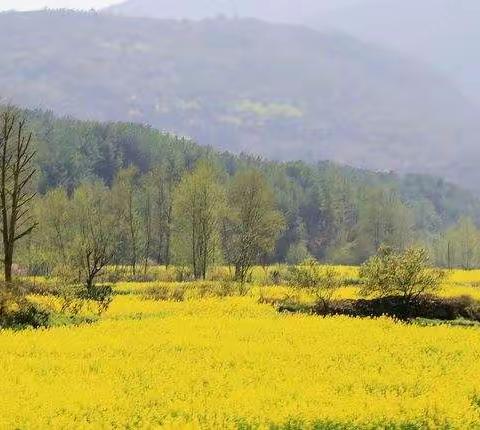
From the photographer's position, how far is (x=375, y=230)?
13762cm

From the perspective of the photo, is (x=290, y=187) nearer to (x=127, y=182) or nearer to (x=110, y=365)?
(x=127, y=182)

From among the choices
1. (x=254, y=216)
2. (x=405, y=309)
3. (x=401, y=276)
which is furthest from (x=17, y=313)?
(x=254, y=216)

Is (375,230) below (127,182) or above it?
below

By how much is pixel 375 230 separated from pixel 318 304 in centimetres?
9941

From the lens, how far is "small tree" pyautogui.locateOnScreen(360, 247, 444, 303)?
39281 millimetres

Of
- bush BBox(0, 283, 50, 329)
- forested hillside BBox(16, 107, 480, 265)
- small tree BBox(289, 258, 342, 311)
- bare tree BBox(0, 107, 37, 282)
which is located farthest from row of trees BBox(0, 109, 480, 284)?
small tree BBox(289, 258, 342, 311)

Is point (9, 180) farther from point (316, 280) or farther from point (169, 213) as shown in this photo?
point (169, 213)

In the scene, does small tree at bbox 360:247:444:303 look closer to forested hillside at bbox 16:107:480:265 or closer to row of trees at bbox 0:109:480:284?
row of trees at bbox 0:109:480:284

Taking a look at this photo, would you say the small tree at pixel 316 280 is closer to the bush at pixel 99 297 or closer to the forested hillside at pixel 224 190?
the bush at pixel 99 297

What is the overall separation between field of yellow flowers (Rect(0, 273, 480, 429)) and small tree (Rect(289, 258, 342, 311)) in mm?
5961

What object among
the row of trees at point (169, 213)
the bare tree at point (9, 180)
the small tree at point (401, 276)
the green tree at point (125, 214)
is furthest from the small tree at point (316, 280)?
the green tree at point (125, 214)

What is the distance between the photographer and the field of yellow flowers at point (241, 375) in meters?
17.0

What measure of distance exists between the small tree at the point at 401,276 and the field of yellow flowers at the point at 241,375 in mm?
5621

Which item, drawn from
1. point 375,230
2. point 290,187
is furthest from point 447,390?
point 290,187
